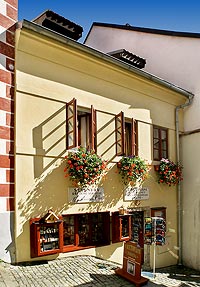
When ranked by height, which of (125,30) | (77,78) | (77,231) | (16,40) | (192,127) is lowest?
(77,231)

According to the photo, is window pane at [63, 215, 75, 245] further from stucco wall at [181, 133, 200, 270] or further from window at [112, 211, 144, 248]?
stucco wall at [181, 133, 200, 270]

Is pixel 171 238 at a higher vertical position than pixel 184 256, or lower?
higher

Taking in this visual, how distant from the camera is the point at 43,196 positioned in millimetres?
6160

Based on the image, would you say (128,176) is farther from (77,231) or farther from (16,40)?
(16,40)

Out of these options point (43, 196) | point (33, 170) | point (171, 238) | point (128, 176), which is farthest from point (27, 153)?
point (171, 238)

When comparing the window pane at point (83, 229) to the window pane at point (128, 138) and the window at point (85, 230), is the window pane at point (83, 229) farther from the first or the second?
the window pane at point (128, 138)

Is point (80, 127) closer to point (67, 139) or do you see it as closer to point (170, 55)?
point (67, 139)

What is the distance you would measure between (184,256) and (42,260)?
5152 millimetres

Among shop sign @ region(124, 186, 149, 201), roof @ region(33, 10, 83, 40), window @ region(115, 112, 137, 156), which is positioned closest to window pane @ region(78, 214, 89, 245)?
shop sign @ region(124, 186, 149, 201)

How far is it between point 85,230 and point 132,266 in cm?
157

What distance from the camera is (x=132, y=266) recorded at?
5.93 m

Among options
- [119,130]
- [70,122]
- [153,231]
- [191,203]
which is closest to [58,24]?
[70,122]

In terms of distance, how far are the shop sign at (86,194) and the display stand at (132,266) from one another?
137 cm

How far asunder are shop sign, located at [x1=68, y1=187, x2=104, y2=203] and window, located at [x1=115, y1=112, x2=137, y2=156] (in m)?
1.12
